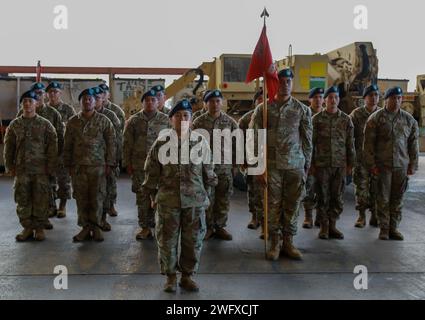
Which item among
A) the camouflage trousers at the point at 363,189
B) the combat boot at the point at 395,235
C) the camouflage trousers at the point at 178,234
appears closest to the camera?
the camouflage trousers at the point at 178,234

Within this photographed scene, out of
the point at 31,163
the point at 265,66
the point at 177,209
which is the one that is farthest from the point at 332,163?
the point at 31,163

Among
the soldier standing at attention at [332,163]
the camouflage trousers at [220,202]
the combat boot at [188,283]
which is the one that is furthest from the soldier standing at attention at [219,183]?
the combat boot at [188,283]

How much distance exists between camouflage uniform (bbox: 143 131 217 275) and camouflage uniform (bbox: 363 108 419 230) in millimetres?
2641

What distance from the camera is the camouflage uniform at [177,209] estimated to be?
3.87 metres

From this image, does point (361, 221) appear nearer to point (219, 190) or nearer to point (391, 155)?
point (391, 155)

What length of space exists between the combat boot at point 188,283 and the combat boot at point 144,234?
1738mm

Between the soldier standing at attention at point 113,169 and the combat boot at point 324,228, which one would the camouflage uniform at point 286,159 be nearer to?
the combat boot at point 324,228

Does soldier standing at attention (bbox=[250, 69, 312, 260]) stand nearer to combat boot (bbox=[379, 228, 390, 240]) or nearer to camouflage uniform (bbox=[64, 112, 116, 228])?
combat boot (bbox=[379, 228, 390, 240])

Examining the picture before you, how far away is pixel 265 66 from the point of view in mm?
4910

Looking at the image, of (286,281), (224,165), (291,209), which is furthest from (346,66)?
(286,281)

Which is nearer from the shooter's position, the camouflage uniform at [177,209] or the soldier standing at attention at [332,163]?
the camouflage uniform at [177,209]

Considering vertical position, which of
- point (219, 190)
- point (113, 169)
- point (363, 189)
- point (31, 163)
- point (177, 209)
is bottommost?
point (363, 189)

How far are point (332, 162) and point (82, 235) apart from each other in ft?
9.78
